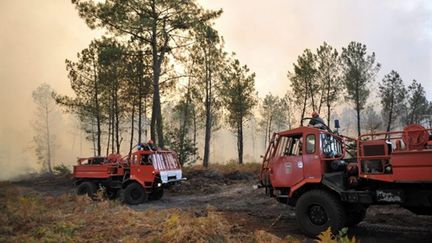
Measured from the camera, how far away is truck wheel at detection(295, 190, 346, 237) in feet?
33.1

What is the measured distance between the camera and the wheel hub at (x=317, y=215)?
10.4 meters

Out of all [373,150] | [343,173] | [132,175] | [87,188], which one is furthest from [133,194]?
[373,150]

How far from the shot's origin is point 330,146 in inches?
436

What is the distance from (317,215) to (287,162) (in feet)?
5.10

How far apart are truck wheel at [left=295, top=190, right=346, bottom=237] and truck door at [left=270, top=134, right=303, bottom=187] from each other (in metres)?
0.58

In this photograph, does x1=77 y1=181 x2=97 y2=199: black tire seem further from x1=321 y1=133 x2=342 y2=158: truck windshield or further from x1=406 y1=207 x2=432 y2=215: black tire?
x1=406 y1=207 x2=432 y2=215: black tire

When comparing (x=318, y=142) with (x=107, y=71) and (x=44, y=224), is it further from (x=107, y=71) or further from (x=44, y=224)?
(x=107, y=71)

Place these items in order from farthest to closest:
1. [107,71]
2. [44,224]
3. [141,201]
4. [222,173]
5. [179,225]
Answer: [107,71]
[222,173]
[141,201]
[44,224]
[179,225]

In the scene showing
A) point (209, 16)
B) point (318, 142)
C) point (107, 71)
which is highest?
point (209, 16)

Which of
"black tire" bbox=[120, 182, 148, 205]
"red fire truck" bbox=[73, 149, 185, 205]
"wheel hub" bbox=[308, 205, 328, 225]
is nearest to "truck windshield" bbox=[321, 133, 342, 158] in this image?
"wheel hub" bbox=[308, 205, 328, 225]

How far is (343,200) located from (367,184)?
723 millimetres

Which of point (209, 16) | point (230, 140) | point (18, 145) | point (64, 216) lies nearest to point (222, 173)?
point (209, 16)

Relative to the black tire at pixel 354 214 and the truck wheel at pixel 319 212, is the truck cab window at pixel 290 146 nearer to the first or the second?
the truck wheel at pixel 319 212

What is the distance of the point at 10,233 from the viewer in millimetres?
9227
